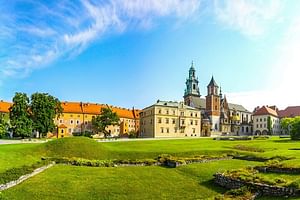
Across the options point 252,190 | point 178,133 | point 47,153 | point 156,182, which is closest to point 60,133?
point 178,133

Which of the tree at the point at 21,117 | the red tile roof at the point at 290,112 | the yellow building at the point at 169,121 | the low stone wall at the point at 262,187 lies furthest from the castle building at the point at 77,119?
the low stone wall at the point at 262,187

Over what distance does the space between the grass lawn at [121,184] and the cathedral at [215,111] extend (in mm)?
78765

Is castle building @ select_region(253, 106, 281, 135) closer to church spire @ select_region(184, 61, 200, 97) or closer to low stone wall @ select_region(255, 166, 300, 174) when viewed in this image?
church spire @ select_region(184, 61, 200, 97)

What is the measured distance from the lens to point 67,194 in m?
22.5

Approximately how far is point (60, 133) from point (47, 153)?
61.8 m

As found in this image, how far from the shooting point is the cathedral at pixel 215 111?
116m

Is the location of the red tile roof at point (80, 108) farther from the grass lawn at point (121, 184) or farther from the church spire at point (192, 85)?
the grass lawn at point (121, 184)

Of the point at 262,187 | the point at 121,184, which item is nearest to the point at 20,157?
the point at 121,184

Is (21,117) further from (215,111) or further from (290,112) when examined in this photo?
(290,112)

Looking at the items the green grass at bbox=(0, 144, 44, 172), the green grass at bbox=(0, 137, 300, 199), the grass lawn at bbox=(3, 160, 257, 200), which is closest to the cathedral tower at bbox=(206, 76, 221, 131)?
the green grass at bbox=(0, 137, 300, 199)

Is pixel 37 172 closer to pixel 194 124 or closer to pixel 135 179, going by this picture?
pixel 135 179

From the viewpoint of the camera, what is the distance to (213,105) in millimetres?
117625

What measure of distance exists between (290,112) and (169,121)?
70.1m

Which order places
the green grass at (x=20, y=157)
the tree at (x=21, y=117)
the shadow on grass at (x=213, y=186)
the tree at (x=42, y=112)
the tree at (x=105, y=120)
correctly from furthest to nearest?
the tree at (x=105, y=120) < the tree at (x=42, y=112) < the tree at (x=21, y=117) < the green grass at (x=20, y=157) < the shadow on grass at (x=213, y=186)
